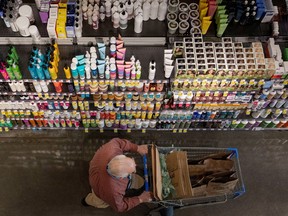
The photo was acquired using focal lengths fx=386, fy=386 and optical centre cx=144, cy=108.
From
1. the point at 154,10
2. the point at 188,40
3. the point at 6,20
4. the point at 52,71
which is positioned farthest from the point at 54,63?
the point at 188,40

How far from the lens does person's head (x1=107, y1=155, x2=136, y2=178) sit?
4449mm

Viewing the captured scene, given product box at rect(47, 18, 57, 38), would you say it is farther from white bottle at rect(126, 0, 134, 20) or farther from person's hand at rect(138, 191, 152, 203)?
person's hand at rect(138, 191, 152, 203)

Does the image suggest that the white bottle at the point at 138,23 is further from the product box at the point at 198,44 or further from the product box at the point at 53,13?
the product box at the point at 53,13

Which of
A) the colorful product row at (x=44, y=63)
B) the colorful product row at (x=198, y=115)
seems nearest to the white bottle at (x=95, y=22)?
the colorful product row at (x=44, y=63)

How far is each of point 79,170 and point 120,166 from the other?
239cm

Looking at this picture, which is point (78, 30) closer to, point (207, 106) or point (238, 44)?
point (238, 44)

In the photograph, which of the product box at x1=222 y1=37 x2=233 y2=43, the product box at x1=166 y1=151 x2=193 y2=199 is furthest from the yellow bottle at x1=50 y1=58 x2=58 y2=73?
the product box at x1=222 y1=37 x2=233 y2=43

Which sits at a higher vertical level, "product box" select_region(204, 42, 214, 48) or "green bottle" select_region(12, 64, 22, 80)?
"product box" select_region(204, 42, 214, 48)

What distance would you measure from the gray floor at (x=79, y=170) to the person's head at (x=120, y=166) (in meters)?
2.06

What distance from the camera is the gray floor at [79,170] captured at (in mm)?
6363

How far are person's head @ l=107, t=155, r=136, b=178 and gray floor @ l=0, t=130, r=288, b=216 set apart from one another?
2.06 meters

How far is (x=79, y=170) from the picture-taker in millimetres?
6641

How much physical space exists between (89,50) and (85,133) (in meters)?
1.96

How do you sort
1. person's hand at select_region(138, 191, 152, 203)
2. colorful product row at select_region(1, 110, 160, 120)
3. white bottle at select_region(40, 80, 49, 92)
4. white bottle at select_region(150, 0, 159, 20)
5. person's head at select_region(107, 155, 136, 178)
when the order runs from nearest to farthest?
1. person's head at select_region(107, 155, 136, 178)
2. person's hand at select_region(138, 191, 152, 203)
3. white bottle at select_region(150, 0, 159, 20)
4. white bottle at select_region(40, 80, 49, 92)
5. colorful product row at select_region(1, 110, 160, 120)
